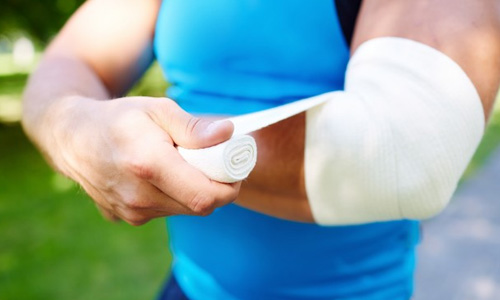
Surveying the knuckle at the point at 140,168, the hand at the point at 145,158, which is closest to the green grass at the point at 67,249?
the hand at the point at 145,158

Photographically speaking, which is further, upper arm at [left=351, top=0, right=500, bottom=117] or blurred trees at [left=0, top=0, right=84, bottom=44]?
blurred trees at [left=0, top=0, right=84, bottom=44]

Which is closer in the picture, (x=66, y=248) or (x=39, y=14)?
(x=66, y=248)

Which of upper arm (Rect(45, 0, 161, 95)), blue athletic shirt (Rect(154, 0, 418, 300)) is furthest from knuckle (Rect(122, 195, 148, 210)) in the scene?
upper arm (Rect(45, 0, 161, 95))

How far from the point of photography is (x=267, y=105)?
1.28 meters

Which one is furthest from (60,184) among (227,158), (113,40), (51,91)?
(227,158)

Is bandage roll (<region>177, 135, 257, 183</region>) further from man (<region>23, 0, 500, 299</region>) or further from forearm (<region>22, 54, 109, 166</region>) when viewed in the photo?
forearm (<region>22, 54, 109, 166</region>)

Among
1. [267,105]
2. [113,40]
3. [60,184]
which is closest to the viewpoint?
[267,105]

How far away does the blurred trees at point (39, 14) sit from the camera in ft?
24.3

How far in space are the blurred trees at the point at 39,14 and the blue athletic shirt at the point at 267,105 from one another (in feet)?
21.0

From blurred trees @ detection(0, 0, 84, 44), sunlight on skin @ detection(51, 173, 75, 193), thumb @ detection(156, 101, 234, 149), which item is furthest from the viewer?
blurred trees @ detection(0, 0, 84, 44)

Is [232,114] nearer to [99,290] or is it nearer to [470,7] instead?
[470,7]

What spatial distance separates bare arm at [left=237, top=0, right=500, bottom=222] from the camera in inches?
39.8

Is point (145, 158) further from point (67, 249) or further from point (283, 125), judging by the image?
point (67, 249)

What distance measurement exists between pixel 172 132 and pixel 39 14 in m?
7.18
